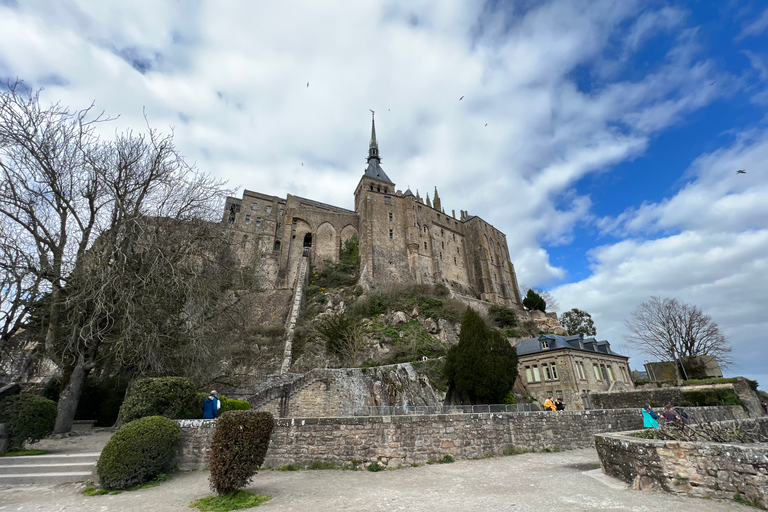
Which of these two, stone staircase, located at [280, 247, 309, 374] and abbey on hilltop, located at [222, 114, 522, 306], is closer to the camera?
stone staircase, located at [280, 247, 309, 374]

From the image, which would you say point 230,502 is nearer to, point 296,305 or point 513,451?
point 513,451

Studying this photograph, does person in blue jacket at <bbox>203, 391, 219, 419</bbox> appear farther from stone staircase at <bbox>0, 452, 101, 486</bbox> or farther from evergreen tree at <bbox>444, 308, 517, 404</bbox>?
evergreen tree at <bbox>444, 308, 517, 404</bbox>

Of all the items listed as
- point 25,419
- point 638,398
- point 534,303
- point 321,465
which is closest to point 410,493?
point 321,465

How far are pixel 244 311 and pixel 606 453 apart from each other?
1643cm

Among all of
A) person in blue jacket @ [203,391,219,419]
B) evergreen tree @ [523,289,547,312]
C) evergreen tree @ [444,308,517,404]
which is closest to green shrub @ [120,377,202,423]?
person in blue jacket @ [203,391,219,419]

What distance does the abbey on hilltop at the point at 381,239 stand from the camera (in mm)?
42281

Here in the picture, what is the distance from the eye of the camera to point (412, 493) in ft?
20.8

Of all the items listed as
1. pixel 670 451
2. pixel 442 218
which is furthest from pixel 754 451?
pixel 442 218

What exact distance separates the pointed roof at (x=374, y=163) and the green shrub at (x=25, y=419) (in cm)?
4847

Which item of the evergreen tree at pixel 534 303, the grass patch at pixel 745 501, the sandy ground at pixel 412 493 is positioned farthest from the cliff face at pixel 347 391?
the evergreen tree at pixel 534 303

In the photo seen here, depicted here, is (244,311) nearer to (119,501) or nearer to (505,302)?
(119,501)

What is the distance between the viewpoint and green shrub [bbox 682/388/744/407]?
19.7 metres

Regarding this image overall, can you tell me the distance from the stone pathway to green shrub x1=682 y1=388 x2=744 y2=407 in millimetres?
17620

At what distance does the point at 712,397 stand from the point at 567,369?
757 cm
